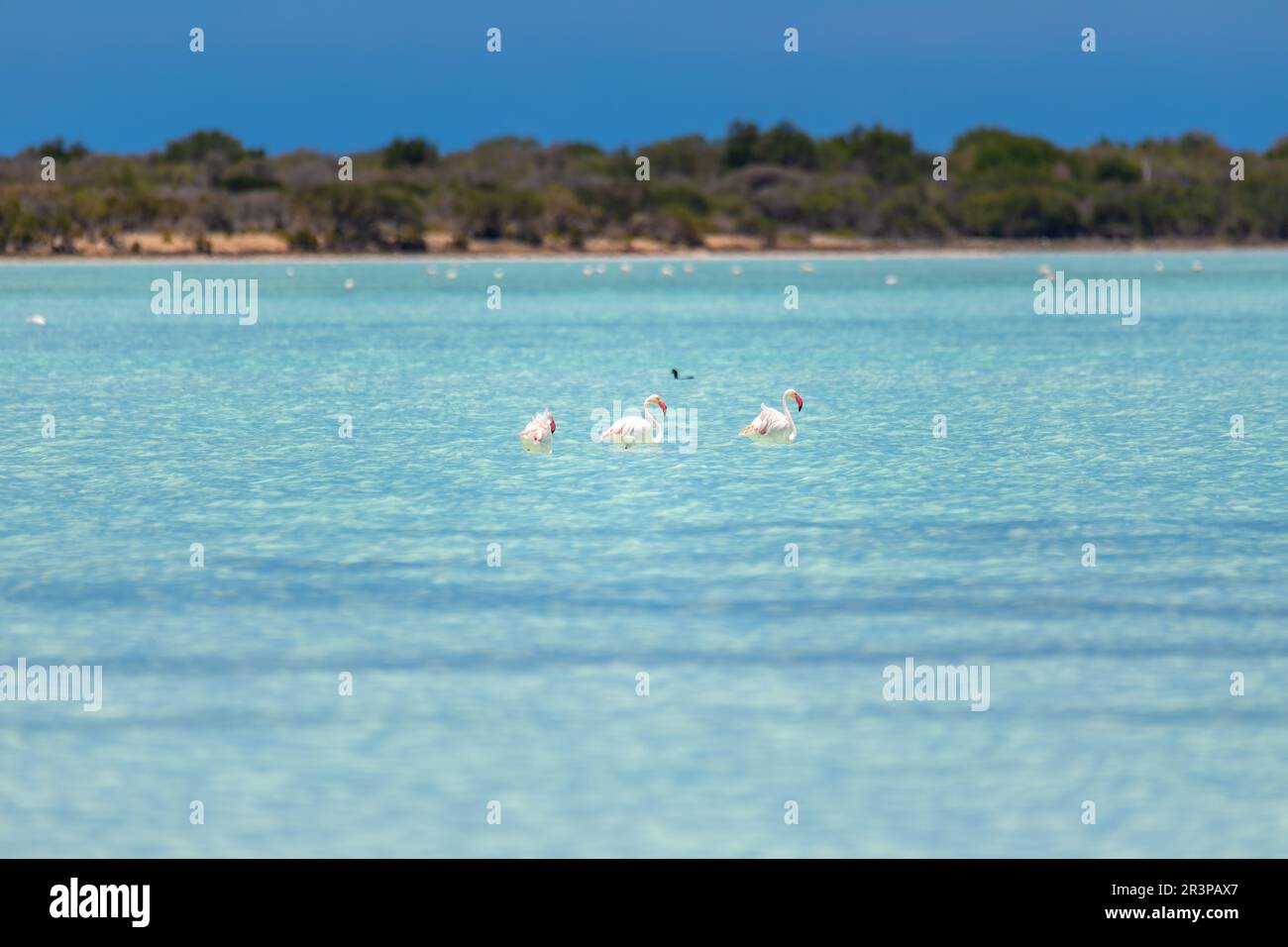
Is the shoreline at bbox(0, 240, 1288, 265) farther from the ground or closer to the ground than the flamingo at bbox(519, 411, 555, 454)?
farther from the ground

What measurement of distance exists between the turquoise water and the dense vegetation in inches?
3772

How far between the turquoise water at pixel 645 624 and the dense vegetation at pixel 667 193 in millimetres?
95816

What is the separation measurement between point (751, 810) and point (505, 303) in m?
59.1

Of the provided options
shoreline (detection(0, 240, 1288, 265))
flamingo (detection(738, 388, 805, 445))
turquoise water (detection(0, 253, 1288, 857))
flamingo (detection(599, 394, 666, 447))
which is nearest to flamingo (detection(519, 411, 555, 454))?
turquoise water (detection(0, 253, 1288, 857))

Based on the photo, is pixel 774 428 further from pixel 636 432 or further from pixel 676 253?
pixel 676 253

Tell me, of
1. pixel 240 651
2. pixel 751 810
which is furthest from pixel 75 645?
pixel 751 810

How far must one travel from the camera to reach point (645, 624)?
1197 cm

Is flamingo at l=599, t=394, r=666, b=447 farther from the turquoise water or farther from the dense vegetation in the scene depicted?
the dense vegetation

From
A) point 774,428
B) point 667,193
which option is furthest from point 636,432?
point 667,193

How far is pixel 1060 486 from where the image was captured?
18109 millimetres

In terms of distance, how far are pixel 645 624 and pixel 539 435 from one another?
8.99 m

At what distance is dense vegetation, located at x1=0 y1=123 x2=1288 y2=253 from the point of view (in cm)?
12281
